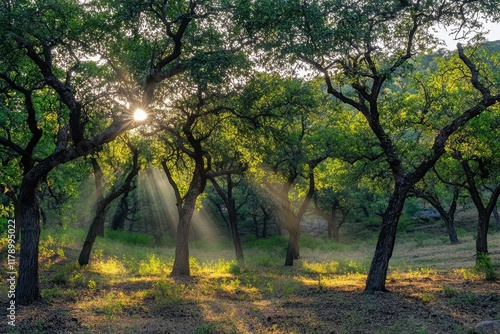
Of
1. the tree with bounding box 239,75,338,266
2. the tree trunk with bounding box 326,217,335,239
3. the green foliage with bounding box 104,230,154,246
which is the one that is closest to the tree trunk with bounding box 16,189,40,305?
the tree with bounding box 239,75,338,266

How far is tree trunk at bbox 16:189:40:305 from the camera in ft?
37.7

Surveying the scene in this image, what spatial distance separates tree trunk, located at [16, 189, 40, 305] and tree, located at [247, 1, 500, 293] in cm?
857

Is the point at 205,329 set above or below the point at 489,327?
below

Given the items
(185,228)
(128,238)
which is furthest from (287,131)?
(128,238)

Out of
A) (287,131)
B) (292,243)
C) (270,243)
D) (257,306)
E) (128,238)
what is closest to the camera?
(257,306)

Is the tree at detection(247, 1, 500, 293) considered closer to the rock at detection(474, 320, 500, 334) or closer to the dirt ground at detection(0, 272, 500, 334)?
the dirt ground at detection(0, 272, 500, 334)

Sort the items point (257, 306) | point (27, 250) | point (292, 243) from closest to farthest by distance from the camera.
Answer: point (27, 250) < point (257, 306) < point (292, 243)

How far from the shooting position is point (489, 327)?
8.56 meters

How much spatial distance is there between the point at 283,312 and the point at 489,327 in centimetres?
498

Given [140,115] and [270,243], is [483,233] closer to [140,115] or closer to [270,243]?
[140,115]

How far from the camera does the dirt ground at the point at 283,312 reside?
9.33 meters

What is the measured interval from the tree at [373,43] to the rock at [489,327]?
15.0 ft

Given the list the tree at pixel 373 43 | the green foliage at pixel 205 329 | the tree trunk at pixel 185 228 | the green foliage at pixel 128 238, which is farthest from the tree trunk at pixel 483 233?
the green foliage at pixel 128 238

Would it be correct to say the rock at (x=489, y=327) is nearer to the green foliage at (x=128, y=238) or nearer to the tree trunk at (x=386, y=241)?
the tree trunk at (x=386, y=241)
